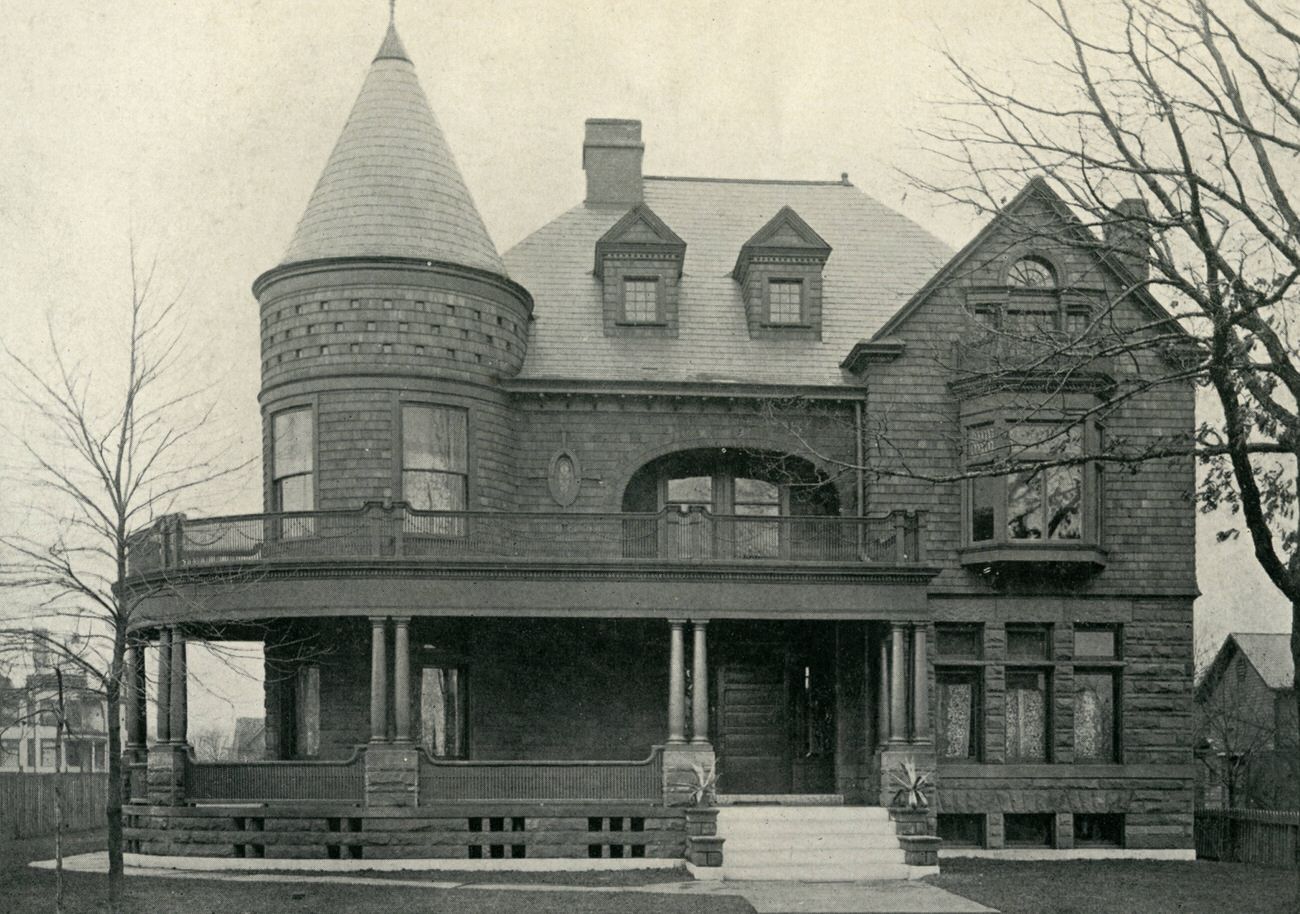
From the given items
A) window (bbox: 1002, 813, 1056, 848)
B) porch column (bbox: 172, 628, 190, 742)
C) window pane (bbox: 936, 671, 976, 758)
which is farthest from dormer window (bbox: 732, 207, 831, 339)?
porch column (bbox: 172, 628, 190, 742)

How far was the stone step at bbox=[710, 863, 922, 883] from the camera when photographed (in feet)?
57.4

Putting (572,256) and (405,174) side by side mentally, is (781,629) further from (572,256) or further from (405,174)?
(405,174)

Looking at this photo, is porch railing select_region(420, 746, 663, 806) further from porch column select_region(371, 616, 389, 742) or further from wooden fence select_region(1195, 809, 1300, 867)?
wooden fence select_region(1195, 809, 1300, 867)

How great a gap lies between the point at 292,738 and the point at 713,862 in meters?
7.91

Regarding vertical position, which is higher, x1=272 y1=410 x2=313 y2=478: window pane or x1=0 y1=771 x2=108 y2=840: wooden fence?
x1=272 y1=410 x2=313 y2=478: window pane

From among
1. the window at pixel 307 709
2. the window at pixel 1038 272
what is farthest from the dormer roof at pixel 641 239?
the window at pixel 307 709

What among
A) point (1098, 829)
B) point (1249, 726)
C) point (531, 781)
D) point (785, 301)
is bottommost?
point (1249, 726)

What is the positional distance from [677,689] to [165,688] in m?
7.69

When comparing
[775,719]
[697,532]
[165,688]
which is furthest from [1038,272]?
[165,688]

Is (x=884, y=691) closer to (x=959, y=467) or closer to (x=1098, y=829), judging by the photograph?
(x=959, y=467)

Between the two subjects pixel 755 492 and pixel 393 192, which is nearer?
pixel 393 192

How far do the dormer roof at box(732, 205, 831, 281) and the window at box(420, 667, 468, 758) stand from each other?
30.4ft

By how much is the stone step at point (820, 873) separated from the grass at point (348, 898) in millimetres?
891

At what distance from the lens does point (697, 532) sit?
1970 cm
